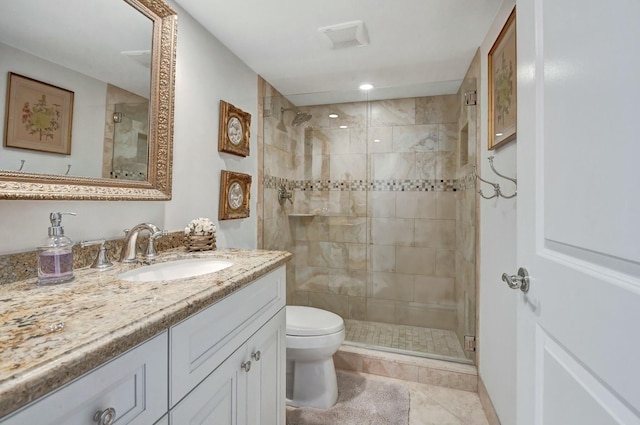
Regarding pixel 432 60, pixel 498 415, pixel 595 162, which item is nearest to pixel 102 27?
pixel 595 162

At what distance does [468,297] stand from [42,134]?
241cm

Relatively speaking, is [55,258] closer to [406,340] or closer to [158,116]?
[158,116]

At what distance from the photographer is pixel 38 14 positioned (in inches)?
36.0

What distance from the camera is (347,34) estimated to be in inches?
67.5

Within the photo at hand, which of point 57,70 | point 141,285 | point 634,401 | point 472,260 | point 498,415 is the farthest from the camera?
point 472,260

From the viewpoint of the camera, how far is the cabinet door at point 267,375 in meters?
1.04

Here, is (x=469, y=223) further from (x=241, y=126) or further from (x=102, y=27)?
(x=102, y=27)

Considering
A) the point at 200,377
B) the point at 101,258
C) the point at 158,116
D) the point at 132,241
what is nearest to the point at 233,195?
the point at 158,116

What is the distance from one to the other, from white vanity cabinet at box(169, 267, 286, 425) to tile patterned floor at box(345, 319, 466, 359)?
1161 millimetres

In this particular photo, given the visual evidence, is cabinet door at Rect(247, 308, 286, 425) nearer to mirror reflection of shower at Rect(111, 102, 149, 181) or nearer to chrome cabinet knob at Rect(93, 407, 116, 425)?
chrome cabinet knob at Rect(93, 407, 116, 425)

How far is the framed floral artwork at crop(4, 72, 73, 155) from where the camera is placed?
85 cm

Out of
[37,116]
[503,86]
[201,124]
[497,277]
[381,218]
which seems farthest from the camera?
[381,218]

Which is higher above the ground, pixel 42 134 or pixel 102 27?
pixel 102 27

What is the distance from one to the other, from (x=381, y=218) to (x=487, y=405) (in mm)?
1551
